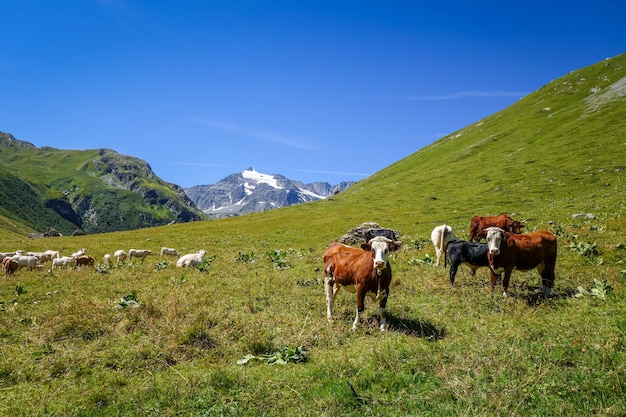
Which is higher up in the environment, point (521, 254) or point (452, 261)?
point (521, 254)

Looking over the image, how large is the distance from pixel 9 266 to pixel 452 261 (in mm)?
25565

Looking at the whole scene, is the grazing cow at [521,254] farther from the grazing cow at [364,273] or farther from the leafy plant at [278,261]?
the leafy plant at [278,261]

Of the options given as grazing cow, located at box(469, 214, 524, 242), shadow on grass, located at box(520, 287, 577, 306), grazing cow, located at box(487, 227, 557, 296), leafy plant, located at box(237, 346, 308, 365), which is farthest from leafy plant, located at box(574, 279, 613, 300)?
grazing cow, located at box(469, 214, 524, 242)

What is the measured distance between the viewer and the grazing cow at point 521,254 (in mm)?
13086

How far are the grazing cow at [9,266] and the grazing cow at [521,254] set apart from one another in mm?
26555

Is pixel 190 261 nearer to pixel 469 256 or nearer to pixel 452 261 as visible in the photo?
pixel 452 261

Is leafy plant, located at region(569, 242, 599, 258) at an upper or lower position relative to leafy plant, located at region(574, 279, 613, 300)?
upper

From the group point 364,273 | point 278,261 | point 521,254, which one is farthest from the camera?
point 278,261

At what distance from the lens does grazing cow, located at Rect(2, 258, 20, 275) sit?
22.0 meters

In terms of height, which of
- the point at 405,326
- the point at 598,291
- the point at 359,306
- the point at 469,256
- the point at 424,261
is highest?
the point at 469,256

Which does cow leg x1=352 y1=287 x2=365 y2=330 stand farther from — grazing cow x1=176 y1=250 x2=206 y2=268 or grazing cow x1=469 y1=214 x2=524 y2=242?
grazing cow x1=176 y1=250 x2=206 y2=268

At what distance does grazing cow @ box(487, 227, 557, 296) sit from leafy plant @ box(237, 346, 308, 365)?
814 cm

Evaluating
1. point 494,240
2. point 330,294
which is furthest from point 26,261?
point 494,240

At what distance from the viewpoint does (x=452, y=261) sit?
1461 cm
